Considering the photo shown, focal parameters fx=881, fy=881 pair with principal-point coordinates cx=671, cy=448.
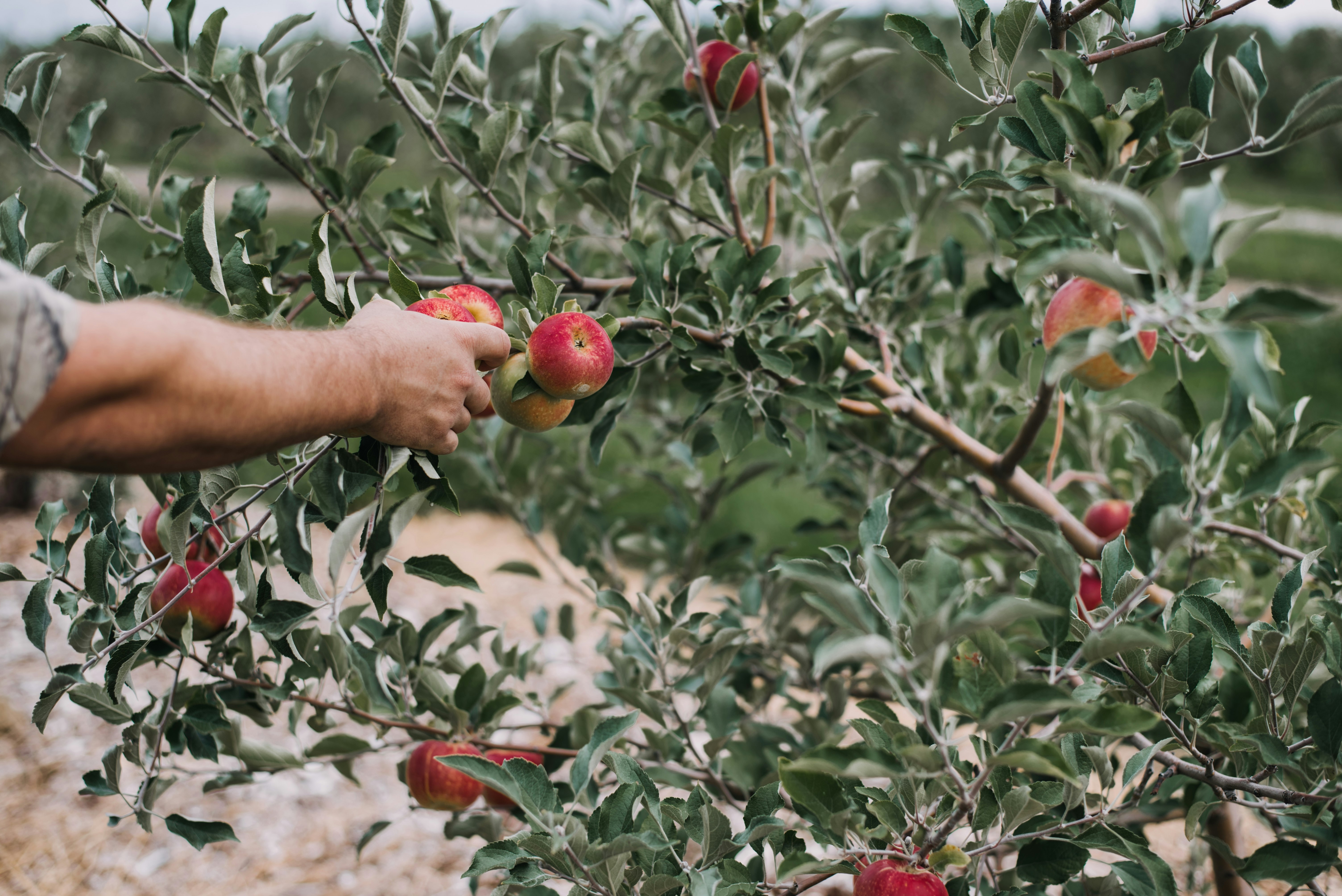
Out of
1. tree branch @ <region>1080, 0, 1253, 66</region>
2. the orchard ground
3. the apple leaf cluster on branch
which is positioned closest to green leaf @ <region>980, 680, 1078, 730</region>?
the apple leaf cluster on branch

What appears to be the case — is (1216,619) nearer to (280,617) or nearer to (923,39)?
(923,39)

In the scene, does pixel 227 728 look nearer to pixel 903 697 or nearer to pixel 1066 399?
pixel 903 697

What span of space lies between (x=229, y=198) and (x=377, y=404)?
493 inches

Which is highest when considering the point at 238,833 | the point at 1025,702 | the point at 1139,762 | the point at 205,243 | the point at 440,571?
the point at 205,243

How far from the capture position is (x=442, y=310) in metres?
0.91

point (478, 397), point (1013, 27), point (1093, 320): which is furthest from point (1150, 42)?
point (478, 397)

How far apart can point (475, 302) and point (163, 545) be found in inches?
18.7

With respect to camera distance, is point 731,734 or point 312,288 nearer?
point 312,288

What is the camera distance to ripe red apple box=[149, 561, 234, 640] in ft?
3.81

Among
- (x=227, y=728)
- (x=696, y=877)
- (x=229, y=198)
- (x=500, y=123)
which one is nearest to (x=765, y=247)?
(x=500, y=123)

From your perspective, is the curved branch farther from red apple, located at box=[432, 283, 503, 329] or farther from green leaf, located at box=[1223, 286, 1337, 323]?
red apple, located at box=[432, 283, 503, 329]

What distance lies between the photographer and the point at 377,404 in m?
0.77

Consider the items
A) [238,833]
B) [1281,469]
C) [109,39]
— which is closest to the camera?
[1281,469]

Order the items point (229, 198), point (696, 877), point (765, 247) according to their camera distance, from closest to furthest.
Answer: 1. point (696, 877)
2. point (765, 247)
3. point (229, 198)
